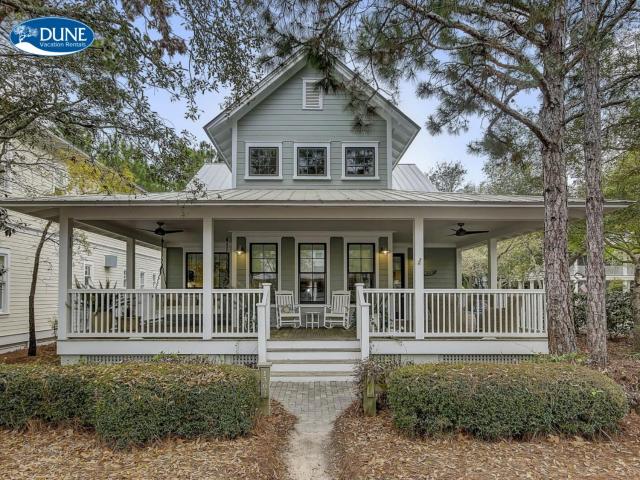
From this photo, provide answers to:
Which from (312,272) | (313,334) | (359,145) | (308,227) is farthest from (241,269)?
(359,145)

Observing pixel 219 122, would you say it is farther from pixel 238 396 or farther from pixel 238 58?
pixel 238 396

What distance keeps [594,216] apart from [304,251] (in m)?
6.94

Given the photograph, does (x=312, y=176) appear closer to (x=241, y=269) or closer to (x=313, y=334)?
(x=241, y=269)

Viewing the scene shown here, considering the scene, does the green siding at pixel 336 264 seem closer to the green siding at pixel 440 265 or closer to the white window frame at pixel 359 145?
the white window frame at pixel 359 145

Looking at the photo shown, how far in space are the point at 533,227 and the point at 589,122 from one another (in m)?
3.72

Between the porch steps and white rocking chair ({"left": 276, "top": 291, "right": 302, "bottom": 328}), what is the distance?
1.84 meters

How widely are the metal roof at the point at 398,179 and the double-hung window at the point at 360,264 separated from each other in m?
3.51

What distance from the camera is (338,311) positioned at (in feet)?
34.7

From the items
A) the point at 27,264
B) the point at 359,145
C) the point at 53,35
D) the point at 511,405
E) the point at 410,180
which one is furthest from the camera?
the point at 410,180

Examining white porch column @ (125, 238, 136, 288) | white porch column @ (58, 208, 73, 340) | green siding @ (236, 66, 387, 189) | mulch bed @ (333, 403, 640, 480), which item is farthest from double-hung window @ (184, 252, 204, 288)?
mulch bed @ (333, 403, 640, 480)

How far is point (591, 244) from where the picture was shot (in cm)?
684

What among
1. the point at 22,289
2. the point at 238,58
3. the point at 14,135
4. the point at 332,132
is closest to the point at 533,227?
the point at 332,132

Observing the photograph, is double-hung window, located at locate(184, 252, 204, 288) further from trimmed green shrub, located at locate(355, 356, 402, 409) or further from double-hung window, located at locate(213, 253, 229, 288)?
trimmed green shrub, located at locate(355, 356, 402, 409)

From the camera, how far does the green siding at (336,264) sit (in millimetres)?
11547
